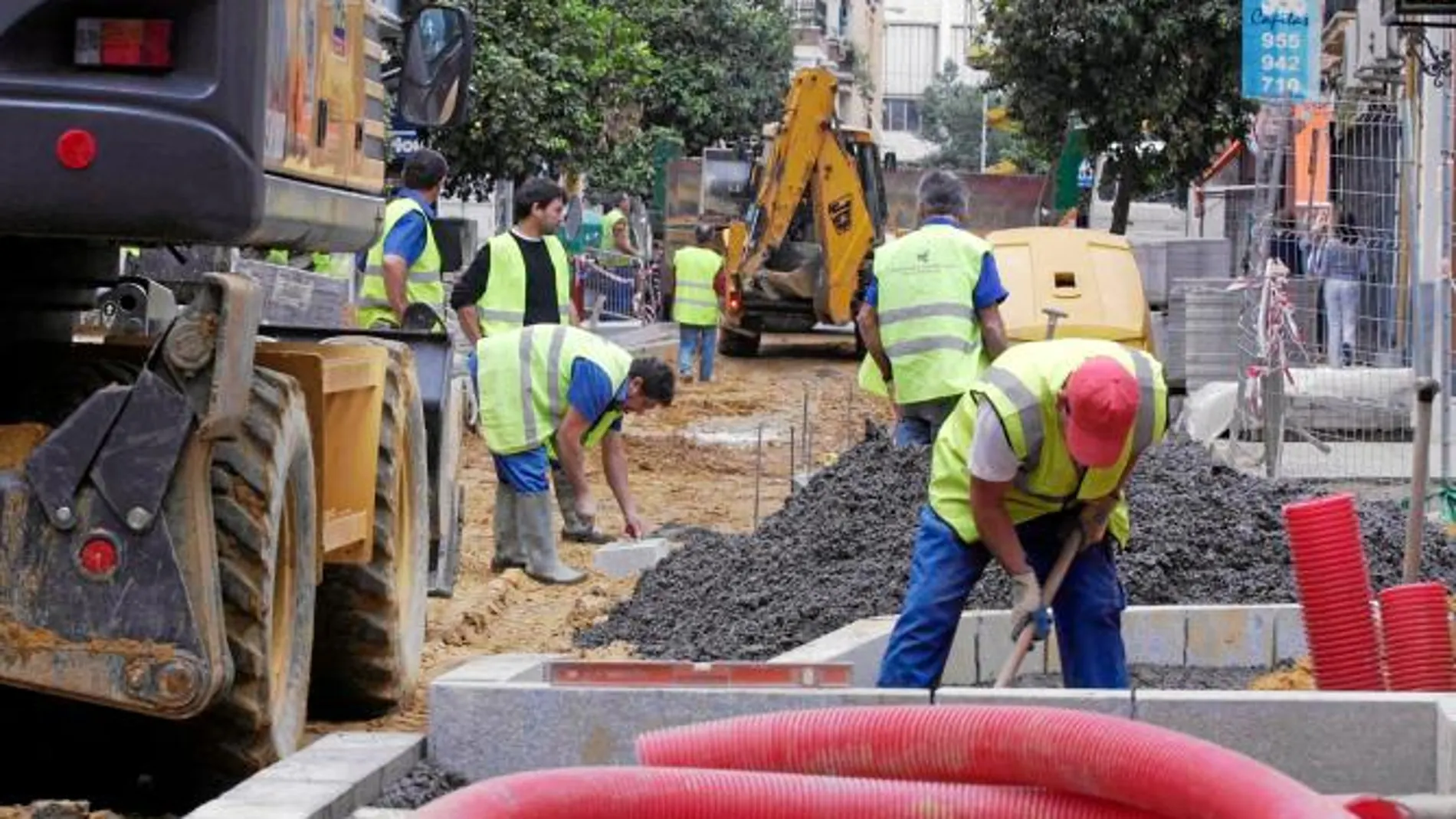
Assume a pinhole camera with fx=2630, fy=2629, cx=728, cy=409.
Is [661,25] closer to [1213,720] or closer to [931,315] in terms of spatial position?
[931,315]

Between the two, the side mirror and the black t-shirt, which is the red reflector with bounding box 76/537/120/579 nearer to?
the side mirror

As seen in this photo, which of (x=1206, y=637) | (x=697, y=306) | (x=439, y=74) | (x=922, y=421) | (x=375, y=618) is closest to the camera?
(x=375, y=618)

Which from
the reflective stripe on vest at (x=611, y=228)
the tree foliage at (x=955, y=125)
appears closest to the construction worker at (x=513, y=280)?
the reflective stripe on vest at (x=611, y=228)

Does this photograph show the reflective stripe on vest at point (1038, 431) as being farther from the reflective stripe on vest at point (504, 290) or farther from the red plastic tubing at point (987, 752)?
the reflective stripe on vest at point (504, 290)

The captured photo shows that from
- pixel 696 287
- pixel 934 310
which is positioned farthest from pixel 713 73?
pixel 934 310

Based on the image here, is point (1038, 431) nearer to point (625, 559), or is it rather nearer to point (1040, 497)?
point (1040, 497)

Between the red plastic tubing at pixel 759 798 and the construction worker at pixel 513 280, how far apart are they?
7696mm

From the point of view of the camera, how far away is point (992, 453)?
6934 mm

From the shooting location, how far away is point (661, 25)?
51.5m

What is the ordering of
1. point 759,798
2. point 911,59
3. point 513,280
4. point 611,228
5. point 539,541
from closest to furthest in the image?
point 759,798 < point 539,541 < point 513,280 < point 611,228 < point 911,59

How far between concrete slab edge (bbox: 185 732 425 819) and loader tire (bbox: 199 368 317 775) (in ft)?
0.68

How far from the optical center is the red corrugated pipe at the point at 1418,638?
293 inches

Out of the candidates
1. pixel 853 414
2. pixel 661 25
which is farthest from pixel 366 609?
pixel 661 25

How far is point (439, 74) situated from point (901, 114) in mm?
120557
